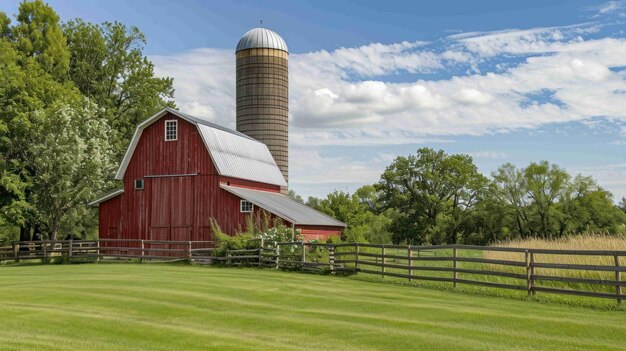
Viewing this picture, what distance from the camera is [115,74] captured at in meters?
46.8

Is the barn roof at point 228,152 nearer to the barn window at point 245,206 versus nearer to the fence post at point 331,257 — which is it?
the barn window at point 245,206

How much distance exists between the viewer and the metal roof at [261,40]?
53.5 m

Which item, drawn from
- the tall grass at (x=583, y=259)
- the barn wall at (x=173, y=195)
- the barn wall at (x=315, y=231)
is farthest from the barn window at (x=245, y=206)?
the tall grass at (x=583, y=259)

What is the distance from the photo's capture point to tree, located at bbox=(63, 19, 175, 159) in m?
45.9

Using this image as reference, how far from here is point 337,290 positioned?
17844mm

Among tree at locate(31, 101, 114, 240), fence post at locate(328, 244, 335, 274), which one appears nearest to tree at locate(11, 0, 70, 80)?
tree at locate(31, 101, 114, 240)

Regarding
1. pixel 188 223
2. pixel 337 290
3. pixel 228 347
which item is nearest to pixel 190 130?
pixel 188 223

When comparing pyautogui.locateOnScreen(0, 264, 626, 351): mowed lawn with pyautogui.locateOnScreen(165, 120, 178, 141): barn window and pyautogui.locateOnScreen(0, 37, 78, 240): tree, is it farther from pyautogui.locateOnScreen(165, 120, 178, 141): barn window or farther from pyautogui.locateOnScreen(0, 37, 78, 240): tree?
pyautogui.locateOnScreen(0, 37, 78, 240): tree

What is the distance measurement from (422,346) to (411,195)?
58.0 metres

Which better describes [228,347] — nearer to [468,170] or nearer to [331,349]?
[331,349]

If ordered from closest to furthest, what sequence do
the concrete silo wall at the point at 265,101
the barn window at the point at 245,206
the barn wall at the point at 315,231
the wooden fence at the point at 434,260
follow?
the wooden fence at the point at 434,260, the barn window at the point at 245,206, the barn wall at the point at 315,231, the concrete silo wall at the point at 265,101

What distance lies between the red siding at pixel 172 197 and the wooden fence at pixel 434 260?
0.93 metres

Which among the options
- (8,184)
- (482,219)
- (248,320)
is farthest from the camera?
(482,219)

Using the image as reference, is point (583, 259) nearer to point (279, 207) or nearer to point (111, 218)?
point (279, 207)
